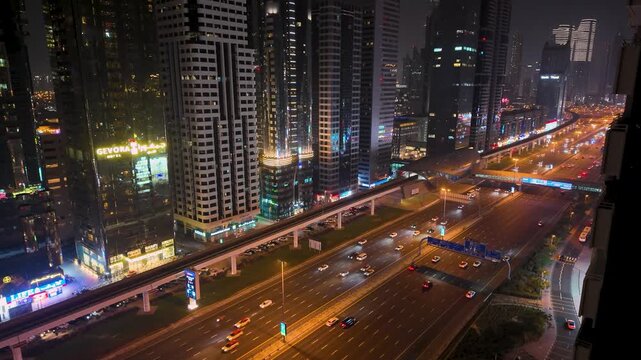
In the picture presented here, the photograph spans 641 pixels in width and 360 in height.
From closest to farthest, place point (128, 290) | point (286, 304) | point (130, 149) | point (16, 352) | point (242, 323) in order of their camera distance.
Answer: point (16, 352)
point (242, 323)
point (128, 290)
point (286, 304)
point (130, 149)

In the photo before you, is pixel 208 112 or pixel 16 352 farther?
pixel 208 112

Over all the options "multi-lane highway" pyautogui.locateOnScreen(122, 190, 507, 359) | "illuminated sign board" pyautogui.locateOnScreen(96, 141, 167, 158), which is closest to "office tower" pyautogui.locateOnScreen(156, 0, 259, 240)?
"illuminated sign board" pyautogui.locateOnScreen(96, 141, 167, 158)

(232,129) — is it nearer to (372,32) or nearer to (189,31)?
(189,31)

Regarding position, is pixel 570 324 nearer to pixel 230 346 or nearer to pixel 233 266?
pixel 230 346

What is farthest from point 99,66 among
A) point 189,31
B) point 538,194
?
point 538,194

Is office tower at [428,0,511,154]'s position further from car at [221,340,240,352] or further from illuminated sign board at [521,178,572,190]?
car at [221,340,240,352]

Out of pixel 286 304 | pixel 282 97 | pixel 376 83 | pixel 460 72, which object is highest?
pixel 460 72

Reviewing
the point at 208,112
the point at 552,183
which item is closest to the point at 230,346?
the point at 208,112
